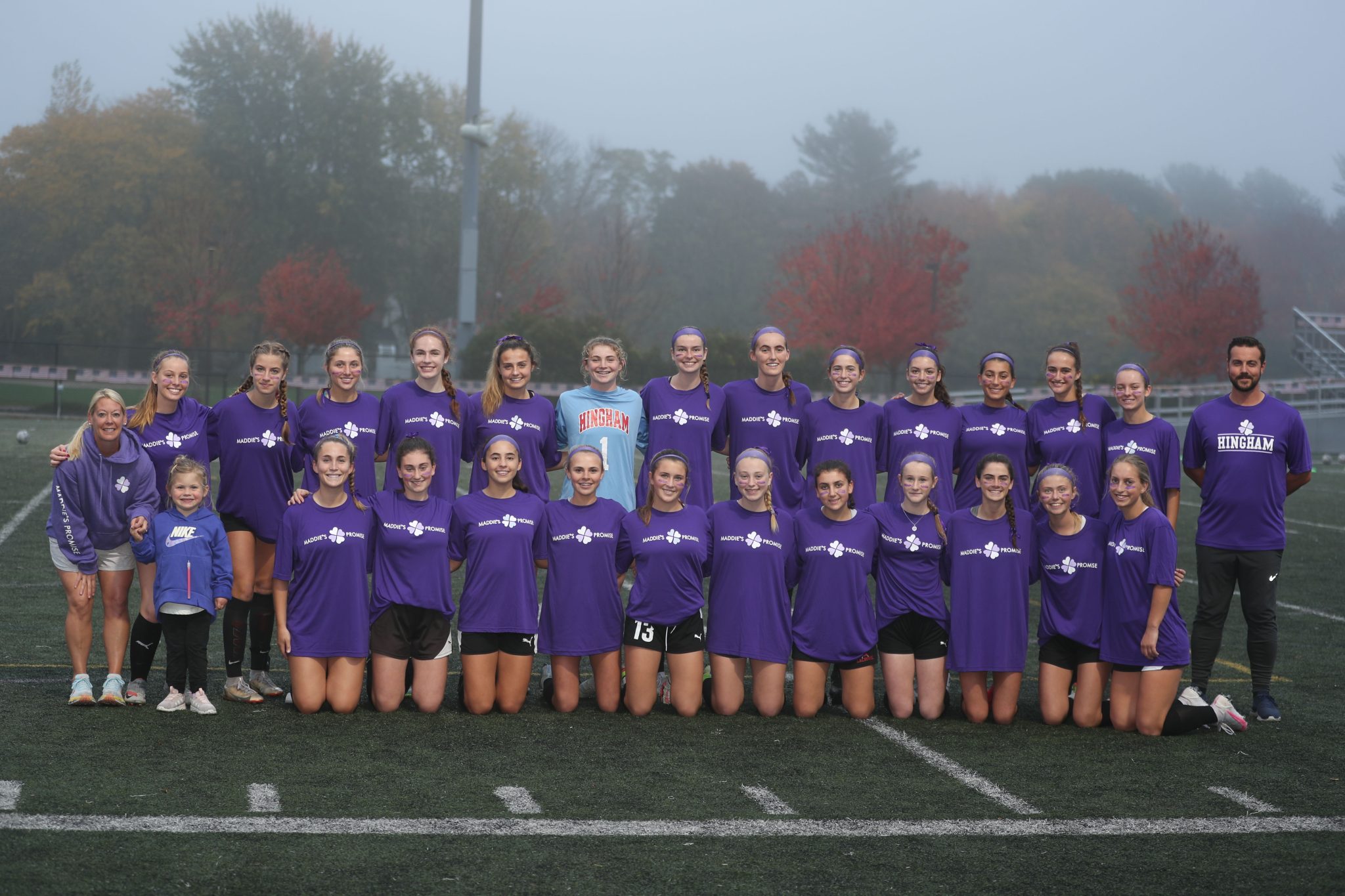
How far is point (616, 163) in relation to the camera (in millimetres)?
74875

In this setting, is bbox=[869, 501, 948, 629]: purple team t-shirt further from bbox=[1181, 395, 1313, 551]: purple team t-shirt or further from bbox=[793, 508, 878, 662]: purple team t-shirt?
bbox=[1181, 395, 1313, 551]: purple team t-shirt

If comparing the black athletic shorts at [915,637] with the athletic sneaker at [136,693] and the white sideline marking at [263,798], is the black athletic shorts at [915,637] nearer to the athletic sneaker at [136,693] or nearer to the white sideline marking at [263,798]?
the white sideline marking at [263,798]

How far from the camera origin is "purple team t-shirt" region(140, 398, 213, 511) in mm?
6191

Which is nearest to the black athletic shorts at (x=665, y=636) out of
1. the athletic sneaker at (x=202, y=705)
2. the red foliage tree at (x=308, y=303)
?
the athletic sneaker at (x=202, y=705)

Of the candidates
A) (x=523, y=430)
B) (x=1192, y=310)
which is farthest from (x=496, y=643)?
(x=1192, y=310)

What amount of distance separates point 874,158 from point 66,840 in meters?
75.0

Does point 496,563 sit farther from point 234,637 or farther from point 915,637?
point 915,637

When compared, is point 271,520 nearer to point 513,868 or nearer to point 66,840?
point 66,840

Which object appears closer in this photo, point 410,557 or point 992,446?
point 410,557

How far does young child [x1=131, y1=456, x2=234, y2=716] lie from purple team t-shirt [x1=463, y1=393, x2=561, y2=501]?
1.25m

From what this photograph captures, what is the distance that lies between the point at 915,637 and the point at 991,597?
39 cm

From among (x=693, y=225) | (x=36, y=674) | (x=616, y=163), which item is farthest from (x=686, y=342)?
(x=616, y=163)

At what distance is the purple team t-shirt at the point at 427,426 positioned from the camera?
6.46 m

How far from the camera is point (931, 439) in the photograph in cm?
671
